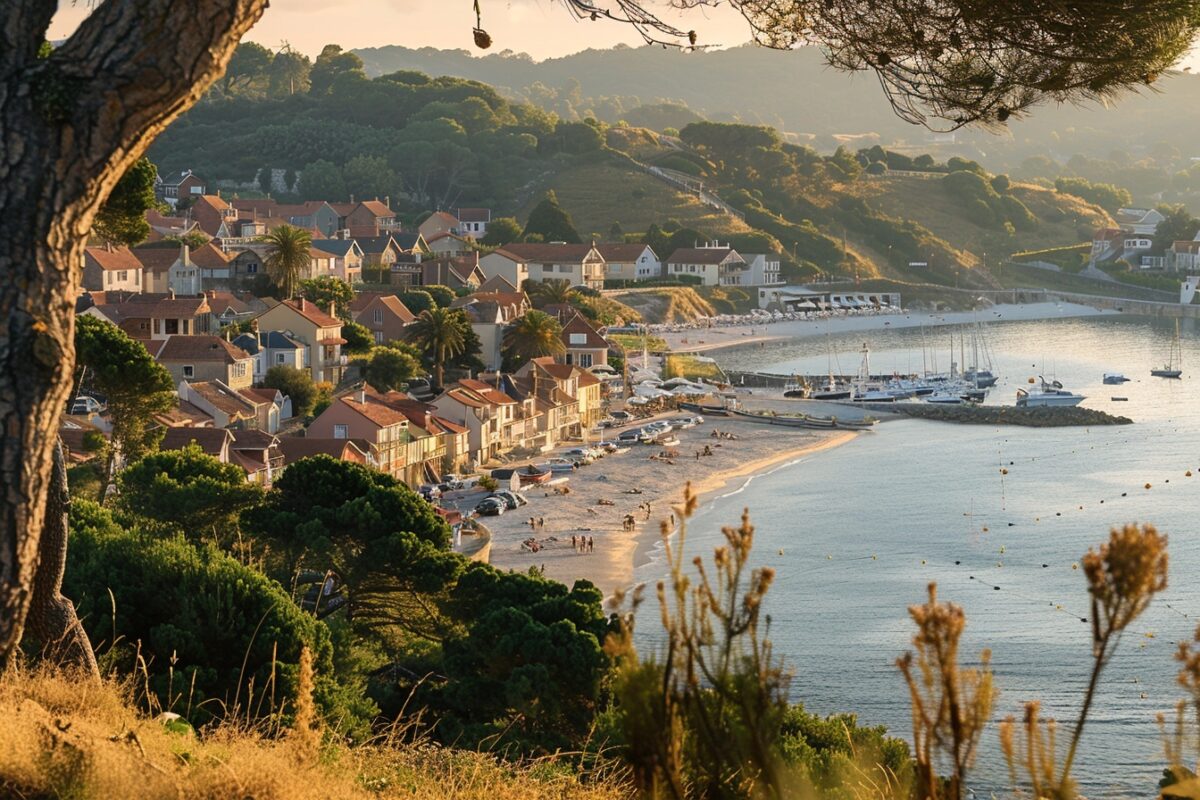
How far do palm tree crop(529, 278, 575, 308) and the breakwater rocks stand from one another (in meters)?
15.8

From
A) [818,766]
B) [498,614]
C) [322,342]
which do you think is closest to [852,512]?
[322,342]

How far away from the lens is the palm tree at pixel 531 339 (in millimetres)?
54781

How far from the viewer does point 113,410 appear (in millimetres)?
23484

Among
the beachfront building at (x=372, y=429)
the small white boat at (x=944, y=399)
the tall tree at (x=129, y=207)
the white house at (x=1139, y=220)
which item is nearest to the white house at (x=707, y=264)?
the small white boat at (x=944, y=399)

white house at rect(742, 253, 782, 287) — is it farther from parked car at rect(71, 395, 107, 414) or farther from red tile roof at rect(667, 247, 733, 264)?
parked car at rect(71, 395, 107, 414)

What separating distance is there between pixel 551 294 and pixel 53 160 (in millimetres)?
66403

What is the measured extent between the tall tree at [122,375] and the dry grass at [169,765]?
1360 centimetres

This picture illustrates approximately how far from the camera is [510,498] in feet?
122

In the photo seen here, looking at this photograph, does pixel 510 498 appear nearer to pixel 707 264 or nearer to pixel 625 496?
pixel 625 496

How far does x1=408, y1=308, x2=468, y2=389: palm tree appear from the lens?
50.0 meters

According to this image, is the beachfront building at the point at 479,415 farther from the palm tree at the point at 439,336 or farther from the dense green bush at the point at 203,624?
the dense green bush at the point at 203,624

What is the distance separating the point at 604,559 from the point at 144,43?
1101 inches

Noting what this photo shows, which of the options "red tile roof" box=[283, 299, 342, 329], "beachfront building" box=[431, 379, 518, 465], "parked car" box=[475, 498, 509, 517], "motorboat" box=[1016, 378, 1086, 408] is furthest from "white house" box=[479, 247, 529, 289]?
"parked car" box=[475, 498, 509, 517]

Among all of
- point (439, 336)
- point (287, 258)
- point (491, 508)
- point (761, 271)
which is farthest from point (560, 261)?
point (491, 508)
